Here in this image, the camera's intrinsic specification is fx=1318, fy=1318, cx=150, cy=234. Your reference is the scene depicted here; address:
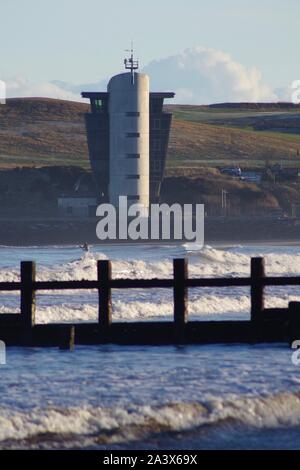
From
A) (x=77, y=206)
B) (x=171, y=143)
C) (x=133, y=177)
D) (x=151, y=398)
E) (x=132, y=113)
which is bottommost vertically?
(x=151, y=398)

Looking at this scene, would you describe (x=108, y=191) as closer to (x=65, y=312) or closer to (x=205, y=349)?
(x=65, y=312)

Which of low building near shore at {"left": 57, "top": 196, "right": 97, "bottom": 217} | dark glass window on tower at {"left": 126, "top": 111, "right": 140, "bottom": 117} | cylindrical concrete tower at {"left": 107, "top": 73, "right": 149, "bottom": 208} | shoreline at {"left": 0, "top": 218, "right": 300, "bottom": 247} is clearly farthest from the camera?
low building near shore at {"left": 57, "top": 196, "right": 97, "bottom": 217}

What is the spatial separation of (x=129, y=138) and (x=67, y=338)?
78.2 meters

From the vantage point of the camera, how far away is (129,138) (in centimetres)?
9888

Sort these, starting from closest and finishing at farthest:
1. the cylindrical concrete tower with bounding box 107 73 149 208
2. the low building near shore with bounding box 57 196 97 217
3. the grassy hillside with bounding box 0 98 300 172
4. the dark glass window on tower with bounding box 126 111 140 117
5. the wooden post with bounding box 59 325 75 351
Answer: the wooden post with bounding box 59 325 75 351 → the cylindrical concrete tower with bounding box 107 73 149 208 → the dark glass window on tower with bounding box 126 111 140 117 → the low building near shore with bounding box 57 196 97 217 → the grassy hillside with bounding box 0 98 300 172

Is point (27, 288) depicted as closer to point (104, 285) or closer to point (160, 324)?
point (104, 285)

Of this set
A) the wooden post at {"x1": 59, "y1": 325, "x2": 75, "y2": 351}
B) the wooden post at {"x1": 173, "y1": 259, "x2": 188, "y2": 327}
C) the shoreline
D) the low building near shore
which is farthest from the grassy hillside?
the wooden post at {"x1": 173, "y1": 259, "x2": 188, "y2": 327}

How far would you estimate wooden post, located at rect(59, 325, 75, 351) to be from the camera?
21141mm

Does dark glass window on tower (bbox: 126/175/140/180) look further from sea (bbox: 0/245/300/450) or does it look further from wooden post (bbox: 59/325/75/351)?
wooden post (bbox: 59/325/75/351)

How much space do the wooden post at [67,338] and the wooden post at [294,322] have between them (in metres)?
3.50

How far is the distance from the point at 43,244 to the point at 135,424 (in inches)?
3539

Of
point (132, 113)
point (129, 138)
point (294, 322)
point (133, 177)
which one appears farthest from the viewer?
point (133, 177)

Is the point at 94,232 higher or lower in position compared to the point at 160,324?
higher

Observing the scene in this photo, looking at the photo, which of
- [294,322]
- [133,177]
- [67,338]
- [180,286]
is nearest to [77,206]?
[133,177]
